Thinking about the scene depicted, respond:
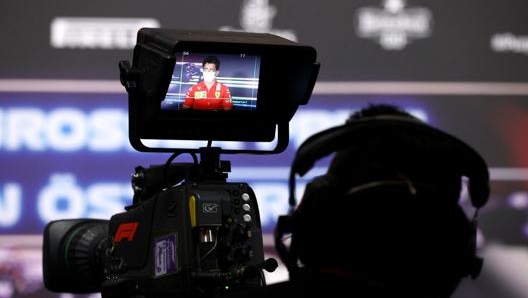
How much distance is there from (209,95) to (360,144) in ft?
2.43

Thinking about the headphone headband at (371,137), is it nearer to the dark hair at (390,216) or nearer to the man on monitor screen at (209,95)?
the dark hair at (390,216)

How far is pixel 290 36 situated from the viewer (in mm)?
3232

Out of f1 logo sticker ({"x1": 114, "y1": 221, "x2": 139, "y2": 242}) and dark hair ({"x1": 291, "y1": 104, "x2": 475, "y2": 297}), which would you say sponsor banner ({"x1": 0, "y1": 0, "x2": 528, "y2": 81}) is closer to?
f1 logo sticker ({"x1": 114, "y1": 221, "x2": 139, "y2": 242})

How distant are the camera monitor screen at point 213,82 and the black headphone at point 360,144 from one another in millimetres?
646

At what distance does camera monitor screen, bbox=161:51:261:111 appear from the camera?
1601mm

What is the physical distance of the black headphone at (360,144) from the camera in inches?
36.9

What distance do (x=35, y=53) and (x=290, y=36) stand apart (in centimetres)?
82

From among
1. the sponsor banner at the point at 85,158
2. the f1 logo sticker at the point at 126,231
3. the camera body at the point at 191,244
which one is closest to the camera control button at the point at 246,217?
the camera body at the point at 191,244

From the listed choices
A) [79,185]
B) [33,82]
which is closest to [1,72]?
[33,82]

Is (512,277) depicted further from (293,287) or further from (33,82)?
(293,287)

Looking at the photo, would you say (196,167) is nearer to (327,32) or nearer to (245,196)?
(245,196)

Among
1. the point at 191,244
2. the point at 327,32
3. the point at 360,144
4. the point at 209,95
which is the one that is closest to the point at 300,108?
the point at 327,32

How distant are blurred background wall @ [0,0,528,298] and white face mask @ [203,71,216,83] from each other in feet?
4.80

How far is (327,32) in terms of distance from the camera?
10.7ft
